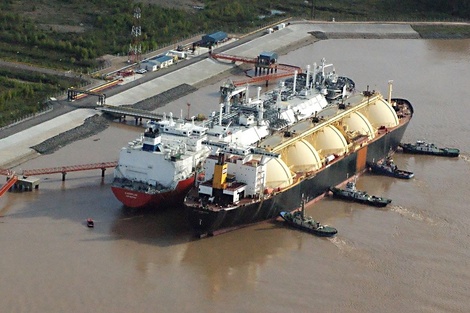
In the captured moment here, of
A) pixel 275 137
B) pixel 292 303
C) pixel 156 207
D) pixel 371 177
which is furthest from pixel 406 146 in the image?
pixel 292 303

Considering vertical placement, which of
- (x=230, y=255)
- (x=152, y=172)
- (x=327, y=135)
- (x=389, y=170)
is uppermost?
(x=327, y=135)

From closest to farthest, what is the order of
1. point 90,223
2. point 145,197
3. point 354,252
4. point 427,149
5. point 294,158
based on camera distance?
1. point 354,252
2. point 90,223
3. point 145,197
4. point 294,158
5. point 427,149

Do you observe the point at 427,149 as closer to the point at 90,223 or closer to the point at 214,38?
the point at 90,223

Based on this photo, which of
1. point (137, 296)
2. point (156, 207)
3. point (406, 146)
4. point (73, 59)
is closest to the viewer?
point (137, 296)

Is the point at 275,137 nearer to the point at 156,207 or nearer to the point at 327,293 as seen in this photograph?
the point at 156,207

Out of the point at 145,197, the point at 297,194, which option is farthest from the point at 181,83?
the point at 145,197

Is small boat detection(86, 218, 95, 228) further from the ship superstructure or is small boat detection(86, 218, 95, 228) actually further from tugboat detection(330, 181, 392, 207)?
tugboat detection(330, 181, 392, 207)
